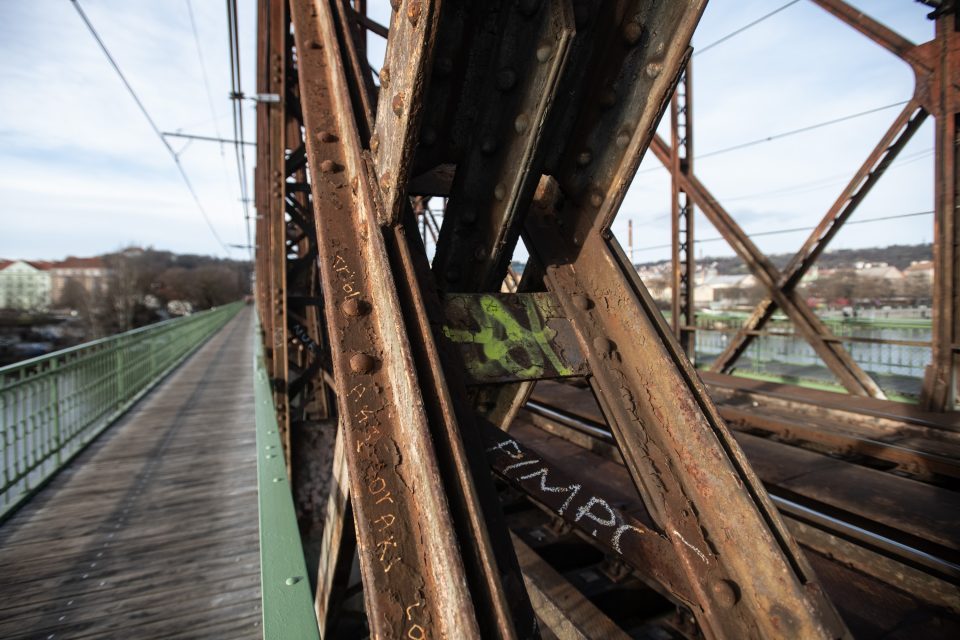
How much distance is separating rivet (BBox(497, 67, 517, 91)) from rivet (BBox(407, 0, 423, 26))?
0.34m

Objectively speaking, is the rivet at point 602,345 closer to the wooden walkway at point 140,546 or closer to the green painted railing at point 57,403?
the wooden walkway at point 140,546

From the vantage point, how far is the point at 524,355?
1.47 meters

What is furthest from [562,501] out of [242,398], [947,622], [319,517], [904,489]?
[242,398]

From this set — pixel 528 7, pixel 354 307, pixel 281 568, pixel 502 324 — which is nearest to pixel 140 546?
pixel 281 568

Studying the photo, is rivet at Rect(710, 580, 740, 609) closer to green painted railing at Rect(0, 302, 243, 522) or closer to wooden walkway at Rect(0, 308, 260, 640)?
wooden walkway at Rect(0, 308, 260, 640)

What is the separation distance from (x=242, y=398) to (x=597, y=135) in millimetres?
9576

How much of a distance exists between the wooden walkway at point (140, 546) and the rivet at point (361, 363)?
2.68 metres

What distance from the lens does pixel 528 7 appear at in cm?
135

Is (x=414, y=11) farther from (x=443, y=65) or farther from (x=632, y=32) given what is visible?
(x=632, y=32)

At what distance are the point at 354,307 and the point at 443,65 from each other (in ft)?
2.33

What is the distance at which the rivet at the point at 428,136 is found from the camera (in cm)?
150

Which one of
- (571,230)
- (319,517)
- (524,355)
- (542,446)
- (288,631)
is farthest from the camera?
(542,446)

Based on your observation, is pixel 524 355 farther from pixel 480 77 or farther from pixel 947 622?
pixel 947 622

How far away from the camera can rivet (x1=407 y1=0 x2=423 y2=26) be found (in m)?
1.12
